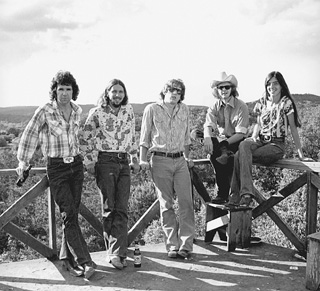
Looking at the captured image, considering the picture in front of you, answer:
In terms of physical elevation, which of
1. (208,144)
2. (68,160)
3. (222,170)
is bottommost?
(222,170)

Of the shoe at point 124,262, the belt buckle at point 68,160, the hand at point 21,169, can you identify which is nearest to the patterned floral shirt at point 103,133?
the belt buckle at point 68,160

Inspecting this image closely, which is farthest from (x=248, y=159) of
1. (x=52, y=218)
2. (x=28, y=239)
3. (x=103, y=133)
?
(x=28, y=239)

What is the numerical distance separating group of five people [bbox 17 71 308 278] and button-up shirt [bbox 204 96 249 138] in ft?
0.04

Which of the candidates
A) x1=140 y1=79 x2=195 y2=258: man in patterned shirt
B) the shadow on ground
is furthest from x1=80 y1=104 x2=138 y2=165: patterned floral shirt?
the shadow on ground

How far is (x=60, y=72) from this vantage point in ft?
13.6

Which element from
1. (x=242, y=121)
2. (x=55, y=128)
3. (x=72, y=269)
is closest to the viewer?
(x=55, y=128)

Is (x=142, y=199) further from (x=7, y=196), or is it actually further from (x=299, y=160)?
(x=299, y=160)

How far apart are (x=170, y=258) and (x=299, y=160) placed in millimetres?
1835

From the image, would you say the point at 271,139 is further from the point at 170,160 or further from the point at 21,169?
the point at 21,169

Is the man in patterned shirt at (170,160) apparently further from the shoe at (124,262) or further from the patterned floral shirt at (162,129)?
the shoe at (124,262)

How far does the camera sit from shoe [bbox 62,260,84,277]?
13.6 feet

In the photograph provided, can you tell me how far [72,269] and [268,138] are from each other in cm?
262

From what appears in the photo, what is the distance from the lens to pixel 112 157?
4.36 metres

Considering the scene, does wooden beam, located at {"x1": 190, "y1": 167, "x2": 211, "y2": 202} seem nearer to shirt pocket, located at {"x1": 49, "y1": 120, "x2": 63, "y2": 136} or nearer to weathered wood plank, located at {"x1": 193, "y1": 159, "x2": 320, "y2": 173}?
weathered wood plank, located at {"x1": 193, "y1": 159, "x2": 320, "y2": 173}
